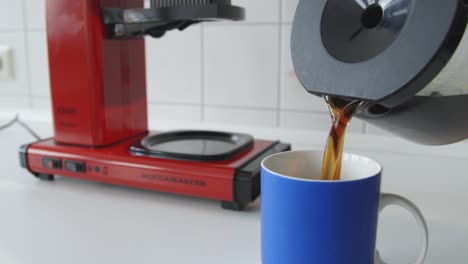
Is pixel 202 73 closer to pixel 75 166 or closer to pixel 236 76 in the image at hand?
pixel 236 76

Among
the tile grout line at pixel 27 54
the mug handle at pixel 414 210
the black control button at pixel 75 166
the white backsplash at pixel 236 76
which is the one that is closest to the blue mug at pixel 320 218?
the mug handle at pixel 414 210

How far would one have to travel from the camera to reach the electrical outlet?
1.04 meters

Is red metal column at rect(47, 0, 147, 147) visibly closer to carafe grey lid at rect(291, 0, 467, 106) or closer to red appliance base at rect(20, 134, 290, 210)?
red appliance base at rect(20, 134, 290, 210)

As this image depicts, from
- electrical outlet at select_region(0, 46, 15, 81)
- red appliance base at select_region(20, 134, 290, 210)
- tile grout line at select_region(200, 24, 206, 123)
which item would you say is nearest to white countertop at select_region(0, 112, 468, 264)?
red appliance base at select_region(20, 134, 290, 210)

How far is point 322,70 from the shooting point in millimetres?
322

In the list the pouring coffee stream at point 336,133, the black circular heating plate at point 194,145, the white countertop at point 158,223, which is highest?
the pouring coffee stream at point 336,133

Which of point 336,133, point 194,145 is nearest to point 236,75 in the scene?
point 194,145

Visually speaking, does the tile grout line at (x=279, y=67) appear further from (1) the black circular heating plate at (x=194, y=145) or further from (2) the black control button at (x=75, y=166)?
(2) the black control button at (x=75, y=166)

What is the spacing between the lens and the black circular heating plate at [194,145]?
56 centimetres

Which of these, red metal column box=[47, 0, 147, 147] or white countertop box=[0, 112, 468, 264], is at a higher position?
red metal column box=[47, 0, 147, 147]

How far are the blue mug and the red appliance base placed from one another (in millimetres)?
160

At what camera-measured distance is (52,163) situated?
618mm

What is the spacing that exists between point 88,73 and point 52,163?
14 centimetres

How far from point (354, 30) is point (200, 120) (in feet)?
1.95
